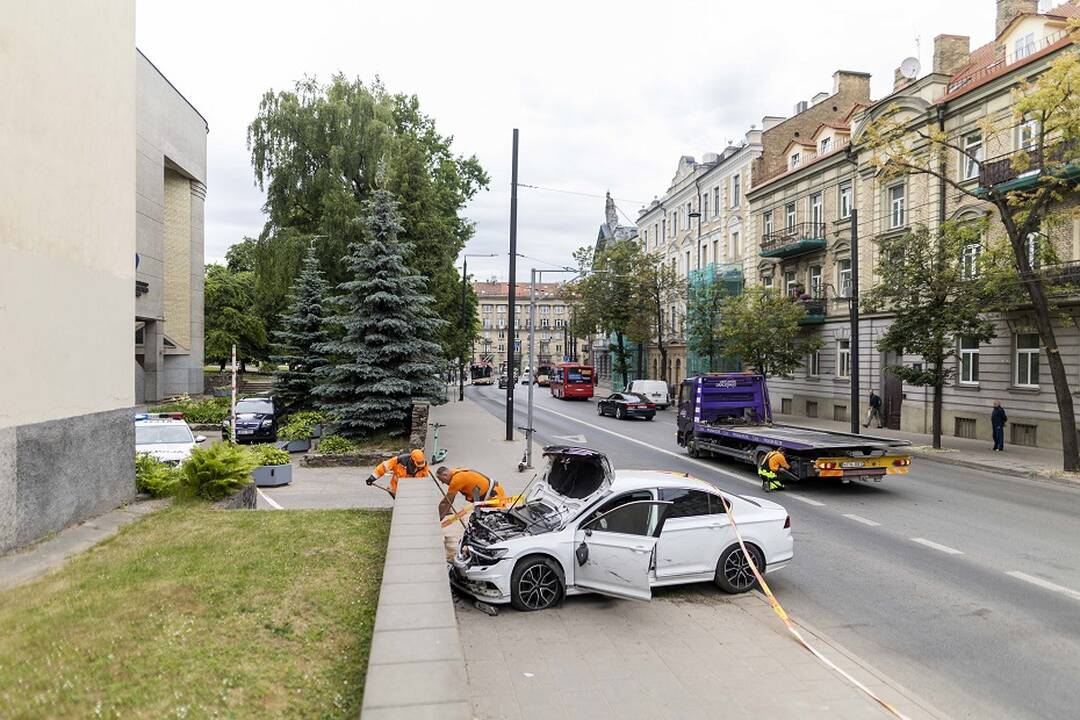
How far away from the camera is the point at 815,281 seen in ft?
119

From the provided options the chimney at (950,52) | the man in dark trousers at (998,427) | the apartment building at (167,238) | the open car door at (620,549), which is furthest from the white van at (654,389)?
the open car door at (620,549)

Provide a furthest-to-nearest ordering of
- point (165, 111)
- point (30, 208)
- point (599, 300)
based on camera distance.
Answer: point (599, 300)
point (165, 111)
point (30, 208)

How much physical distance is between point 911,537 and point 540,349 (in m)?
114

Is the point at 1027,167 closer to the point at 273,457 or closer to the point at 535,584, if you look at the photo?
the point at 535,584

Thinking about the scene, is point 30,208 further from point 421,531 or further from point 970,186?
point 970,186

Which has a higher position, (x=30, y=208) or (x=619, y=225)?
(x=619, y=225)

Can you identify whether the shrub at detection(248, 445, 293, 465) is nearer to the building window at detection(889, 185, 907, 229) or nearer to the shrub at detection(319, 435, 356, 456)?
the shrub at detection(319, 435, 356, 456)

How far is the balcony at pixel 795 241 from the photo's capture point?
34.9m

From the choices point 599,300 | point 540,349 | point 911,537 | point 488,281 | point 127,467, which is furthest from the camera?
point 488,281

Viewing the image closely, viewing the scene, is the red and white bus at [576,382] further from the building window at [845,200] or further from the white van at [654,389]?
the building window at [845,200]

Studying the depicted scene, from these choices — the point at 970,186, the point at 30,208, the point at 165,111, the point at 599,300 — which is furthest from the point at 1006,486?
the point at 165,111

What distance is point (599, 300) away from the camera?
4966 centimetres

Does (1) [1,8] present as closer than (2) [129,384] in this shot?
Yes

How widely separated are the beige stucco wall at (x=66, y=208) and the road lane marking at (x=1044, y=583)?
11.8m
